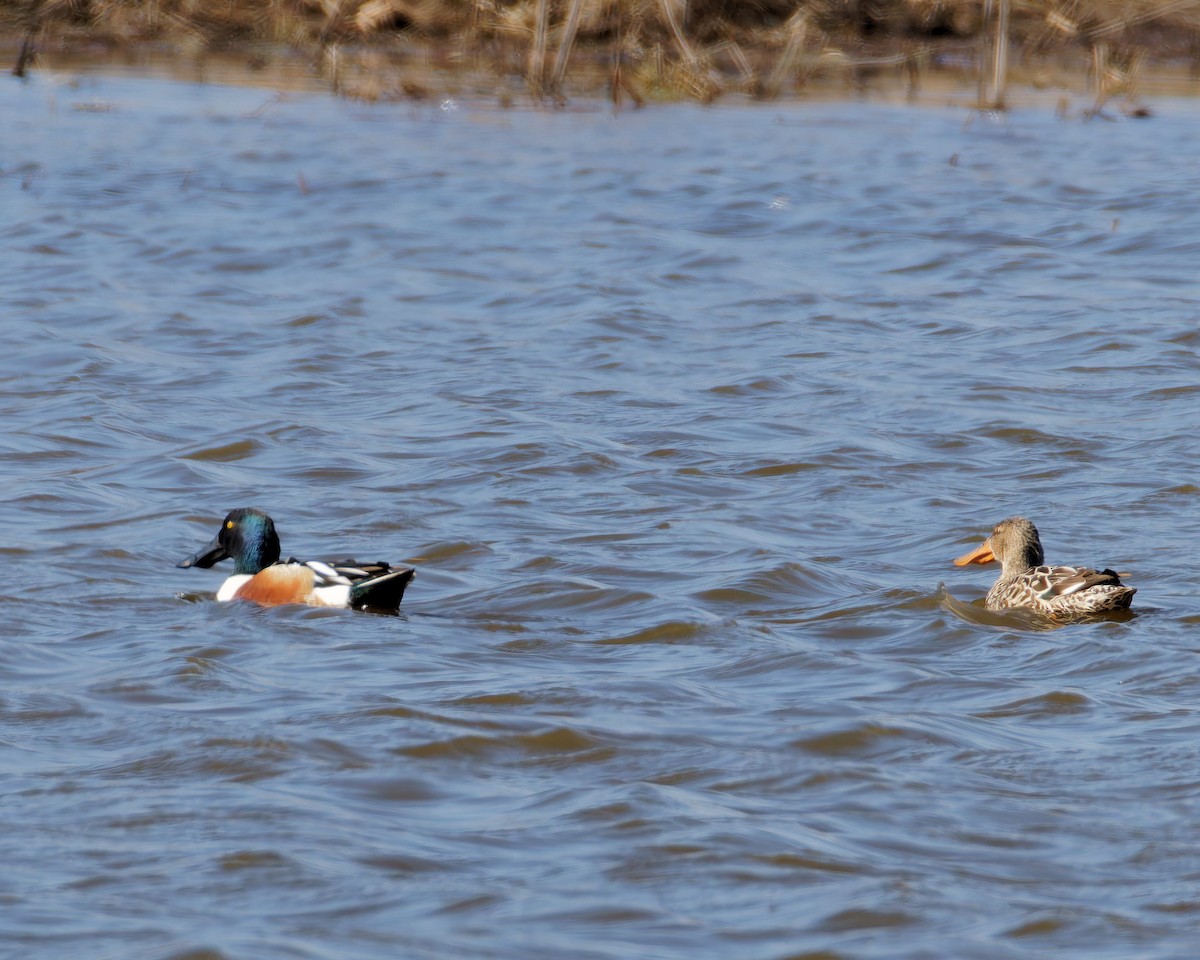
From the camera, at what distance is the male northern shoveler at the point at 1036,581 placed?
695 centimetres

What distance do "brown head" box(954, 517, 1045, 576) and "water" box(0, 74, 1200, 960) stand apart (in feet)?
0.62

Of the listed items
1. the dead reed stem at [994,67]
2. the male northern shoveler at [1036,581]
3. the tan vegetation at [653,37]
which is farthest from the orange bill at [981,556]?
the tan vegetation at [653,37]

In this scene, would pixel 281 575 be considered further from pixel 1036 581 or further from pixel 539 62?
pixel 539 62

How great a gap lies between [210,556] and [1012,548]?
3348 millimetres

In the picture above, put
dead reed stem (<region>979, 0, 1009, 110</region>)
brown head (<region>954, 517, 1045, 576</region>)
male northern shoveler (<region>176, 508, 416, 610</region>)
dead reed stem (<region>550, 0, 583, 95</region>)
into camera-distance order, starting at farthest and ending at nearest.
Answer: dead reed stem (<region>550, 0, 583, 95</region>), dead reed stem (<region>979, 0, 1009, 110</region>), brown head (<region>954, 517, 1045, 576</region>), male northern shoveler (<region>176, 508, 416, 610</region>)

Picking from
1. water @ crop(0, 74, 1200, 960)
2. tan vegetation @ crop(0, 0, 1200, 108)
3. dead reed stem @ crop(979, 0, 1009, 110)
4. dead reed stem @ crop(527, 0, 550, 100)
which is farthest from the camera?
tan vegetation @ crop(0, 0, 1200, 108)

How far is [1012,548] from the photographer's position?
7.57 metres

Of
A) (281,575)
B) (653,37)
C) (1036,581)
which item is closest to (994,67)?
(653,37)

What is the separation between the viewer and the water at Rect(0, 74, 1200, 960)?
15.1ft

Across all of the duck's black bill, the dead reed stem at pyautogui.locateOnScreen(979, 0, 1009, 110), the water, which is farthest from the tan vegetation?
the duck's black bill

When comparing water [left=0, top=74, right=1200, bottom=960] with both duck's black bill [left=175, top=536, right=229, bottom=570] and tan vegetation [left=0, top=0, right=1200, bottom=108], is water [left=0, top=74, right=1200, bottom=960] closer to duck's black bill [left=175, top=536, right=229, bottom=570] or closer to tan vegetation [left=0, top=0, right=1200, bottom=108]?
duck's black bill [left=175, top=536, right=229, bottom=570]

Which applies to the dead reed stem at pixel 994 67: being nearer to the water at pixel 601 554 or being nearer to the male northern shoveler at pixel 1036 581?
the water at pixel 601 554

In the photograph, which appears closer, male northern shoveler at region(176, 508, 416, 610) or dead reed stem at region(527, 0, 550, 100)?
male northern shoveler at region(176, 508, 416, 610)

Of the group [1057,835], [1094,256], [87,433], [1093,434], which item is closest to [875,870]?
[1057,835]
